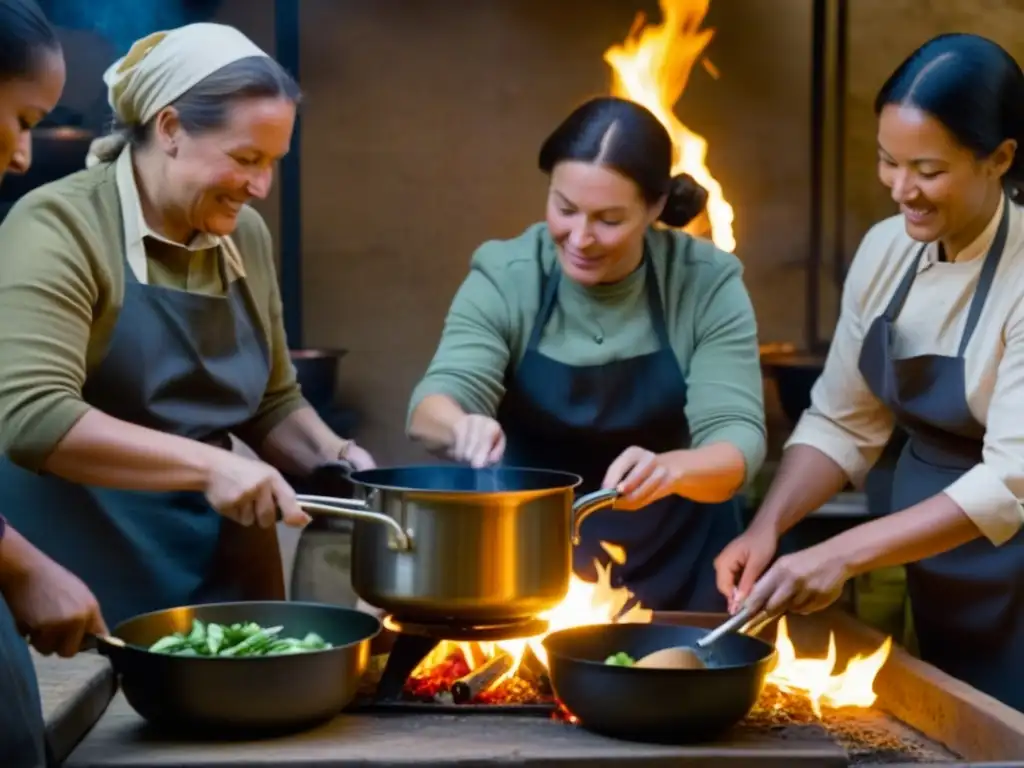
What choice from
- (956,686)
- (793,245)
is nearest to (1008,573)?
(956,686)

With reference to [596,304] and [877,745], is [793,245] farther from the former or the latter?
[877,745]

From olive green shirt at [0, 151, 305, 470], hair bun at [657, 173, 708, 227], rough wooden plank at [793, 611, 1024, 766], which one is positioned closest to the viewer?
rough wooden plank at [793, 611, 1024, 766]

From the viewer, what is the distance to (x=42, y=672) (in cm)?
203

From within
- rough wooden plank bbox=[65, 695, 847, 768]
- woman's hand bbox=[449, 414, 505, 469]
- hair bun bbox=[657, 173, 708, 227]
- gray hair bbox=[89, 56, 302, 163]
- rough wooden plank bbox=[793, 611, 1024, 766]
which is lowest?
rough wooden plank bbox=[793, 611, 1024, 766]

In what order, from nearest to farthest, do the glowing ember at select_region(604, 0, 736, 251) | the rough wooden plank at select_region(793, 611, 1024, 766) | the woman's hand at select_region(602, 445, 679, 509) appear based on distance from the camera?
the rough wooden plank at select_region(793, 611, 1024, 766) < the woman's hand at select_region(602, 445, 679, 509) < the glowing ember at select_region(604, 0, 736, 251)

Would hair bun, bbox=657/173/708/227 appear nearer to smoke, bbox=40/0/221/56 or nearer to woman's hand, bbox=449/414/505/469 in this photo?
woman's hand, bbox=449/414/505/469

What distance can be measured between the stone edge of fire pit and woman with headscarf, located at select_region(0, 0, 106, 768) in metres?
1.12

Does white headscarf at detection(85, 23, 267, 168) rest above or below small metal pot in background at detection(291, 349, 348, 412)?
above

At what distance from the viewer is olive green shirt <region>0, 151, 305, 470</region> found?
204 cm

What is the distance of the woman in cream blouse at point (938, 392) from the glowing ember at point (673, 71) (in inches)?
48.9

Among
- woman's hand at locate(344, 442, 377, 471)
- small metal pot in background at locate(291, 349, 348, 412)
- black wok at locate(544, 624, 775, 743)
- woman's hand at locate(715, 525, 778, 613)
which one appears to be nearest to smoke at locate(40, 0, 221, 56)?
small metal pot in background at locate(291, 349, 348, 412)

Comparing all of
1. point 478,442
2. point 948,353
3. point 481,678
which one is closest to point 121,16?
point 478,442

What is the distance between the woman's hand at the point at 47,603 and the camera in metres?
1.71

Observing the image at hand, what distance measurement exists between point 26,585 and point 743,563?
1.22 m
